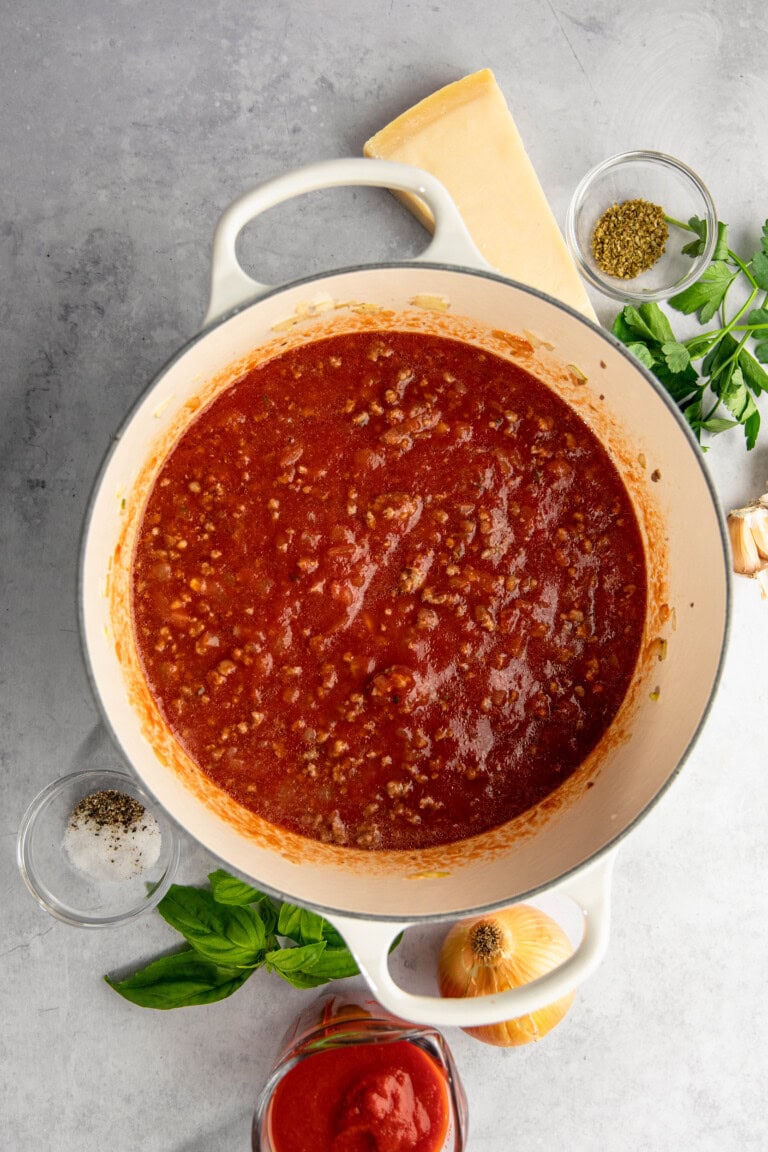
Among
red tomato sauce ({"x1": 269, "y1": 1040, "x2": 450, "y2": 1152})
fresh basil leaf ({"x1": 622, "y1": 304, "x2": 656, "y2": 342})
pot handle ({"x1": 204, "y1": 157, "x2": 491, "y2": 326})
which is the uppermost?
pot handle ({"x1": 204, "y1": 157, "x2": 491, "y2": 326})

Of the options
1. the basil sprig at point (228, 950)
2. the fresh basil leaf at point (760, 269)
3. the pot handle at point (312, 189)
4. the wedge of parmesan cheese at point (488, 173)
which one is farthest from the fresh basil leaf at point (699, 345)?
the basil sprig at point (228, 950)

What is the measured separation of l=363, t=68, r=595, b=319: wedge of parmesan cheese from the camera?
8.59 feet

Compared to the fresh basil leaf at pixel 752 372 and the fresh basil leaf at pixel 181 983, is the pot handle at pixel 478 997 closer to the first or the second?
the fresh basil leaf at pixel 181 983

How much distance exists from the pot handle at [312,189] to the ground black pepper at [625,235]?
2.66ft

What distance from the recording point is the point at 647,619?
256 centimetres

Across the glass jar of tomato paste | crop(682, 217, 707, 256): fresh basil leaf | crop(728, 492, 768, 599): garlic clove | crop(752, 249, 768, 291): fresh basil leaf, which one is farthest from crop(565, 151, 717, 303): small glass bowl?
the glass jar of tomato paste

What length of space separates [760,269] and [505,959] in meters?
2.08

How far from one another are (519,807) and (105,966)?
4.11 feet

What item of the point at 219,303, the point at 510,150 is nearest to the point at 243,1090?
the point at 219,303

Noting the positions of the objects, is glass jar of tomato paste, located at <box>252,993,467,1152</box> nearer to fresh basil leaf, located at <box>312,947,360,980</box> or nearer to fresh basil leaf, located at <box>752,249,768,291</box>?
fresh basil leaf, located at <box>312,947,360,980</box>

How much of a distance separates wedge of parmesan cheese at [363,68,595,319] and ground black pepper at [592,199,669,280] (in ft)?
0.68

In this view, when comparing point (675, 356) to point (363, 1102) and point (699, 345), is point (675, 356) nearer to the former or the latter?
point (699, 345)

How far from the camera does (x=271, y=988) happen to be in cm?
272

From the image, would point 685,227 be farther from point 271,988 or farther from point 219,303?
point 271,988
